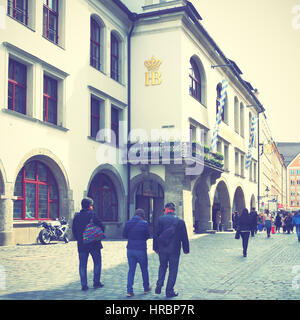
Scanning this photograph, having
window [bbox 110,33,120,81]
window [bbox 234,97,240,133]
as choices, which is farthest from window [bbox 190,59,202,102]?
window [bbox 234,97,240,133]

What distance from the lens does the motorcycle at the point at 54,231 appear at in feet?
61.7

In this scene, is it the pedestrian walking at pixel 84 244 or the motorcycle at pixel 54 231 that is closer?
the pedestrian walking at pixel 84 244

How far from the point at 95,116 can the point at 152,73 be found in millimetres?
5112

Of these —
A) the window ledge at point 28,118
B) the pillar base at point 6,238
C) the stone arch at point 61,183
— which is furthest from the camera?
the stone arch at point 61,183

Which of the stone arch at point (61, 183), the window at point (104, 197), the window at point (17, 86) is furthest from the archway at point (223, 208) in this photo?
the window at point (17, 86)

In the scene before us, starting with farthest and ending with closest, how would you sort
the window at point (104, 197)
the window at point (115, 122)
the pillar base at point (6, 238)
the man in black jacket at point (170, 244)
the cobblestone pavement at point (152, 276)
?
the window at point (115, 122)
the window at point (104, 197)
the pillar base at point (6, 238)
the cobblestone pavement at point (152, 276)
the man in black jacket at point (170, 244)

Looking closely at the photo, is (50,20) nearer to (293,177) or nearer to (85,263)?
(85,263)

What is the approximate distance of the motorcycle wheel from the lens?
61.2 ft

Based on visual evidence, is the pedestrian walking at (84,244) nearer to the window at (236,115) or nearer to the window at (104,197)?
the window at (104,197)

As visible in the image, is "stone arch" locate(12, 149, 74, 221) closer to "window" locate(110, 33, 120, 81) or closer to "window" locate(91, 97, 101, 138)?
"window" locate(91, 97, 101, 138)

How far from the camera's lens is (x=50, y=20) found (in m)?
21.0

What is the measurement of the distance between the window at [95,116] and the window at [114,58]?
241 cm

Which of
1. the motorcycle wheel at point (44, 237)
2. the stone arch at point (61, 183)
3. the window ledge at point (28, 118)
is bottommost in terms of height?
the motorcycle wheel at point (44, 237)

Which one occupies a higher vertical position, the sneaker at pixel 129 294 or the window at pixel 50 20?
the window at pixel 50 20
